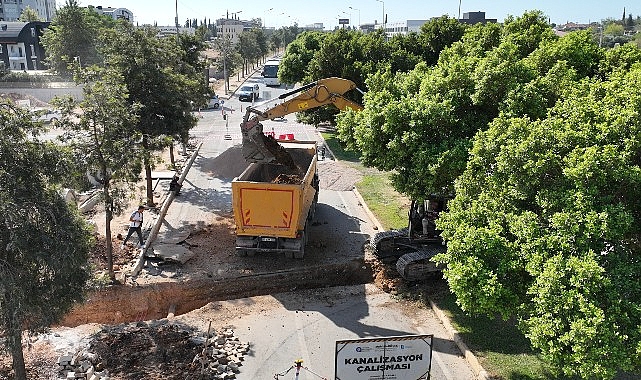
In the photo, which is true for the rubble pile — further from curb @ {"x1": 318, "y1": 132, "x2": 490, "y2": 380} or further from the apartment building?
the apartment building

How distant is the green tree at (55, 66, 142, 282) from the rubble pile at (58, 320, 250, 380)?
302 cm

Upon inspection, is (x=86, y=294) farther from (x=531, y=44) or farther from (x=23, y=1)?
(x=23, y=1)

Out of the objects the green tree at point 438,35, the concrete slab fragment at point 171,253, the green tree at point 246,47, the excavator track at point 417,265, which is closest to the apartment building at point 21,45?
the green tree at point 246,47

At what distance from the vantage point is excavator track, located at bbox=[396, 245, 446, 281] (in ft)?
50.4

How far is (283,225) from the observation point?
1616cm

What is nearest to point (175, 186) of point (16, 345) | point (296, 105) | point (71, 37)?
point (296, 105)

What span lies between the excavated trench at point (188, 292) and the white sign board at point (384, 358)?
7155mm

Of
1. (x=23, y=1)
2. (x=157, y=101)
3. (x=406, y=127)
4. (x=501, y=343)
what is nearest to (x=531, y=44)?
(x=406, y=127)

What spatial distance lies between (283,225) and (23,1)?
407ft

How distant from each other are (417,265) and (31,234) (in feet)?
33.7

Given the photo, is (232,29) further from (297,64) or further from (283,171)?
(283,171)

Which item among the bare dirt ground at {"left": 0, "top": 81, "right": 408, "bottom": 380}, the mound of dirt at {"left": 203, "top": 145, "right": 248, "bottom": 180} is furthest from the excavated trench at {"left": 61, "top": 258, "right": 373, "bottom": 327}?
the mound of dirt at {"left": 203, "top": 145, "right": 248, "bottom": 180}

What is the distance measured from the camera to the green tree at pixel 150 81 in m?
18.0

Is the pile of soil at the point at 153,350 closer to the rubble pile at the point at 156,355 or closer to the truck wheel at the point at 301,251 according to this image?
the rubble pile at the point at 156,355
